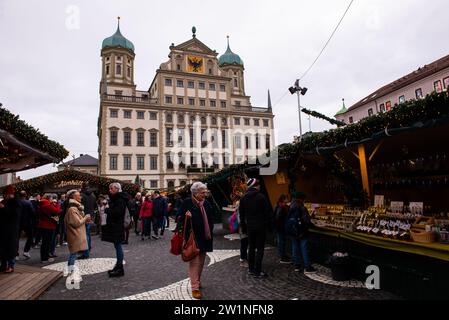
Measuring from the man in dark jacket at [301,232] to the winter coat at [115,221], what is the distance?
3468 mm

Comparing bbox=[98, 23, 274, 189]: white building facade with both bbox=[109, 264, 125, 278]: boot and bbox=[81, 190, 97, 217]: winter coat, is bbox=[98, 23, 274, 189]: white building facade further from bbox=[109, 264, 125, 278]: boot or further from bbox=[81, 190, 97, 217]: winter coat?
bbox=[109, 264, 125, 278]: boot

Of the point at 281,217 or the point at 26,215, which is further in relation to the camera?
the point at 26,215

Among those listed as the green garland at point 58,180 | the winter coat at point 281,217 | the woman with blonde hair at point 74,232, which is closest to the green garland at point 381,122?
the winter coat at point 281,217

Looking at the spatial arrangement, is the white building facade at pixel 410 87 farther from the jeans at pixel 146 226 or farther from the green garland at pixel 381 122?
the jeans at pixel 146 226

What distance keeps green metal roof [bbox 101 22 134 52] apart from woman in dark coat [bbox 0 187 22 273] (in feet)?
160

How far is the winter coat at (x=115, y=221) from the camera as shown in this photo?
5875mm

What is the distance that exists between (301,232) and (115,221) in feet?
12.3

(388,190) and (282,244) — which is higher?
(388,190)

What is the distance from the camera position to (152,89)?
50.2 m

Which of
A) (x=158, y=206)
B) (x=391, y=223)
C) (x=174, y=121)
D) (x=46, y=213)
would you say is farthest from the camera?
(x=174, y=121)

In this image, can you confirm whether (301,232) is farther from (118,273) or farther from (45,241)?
(45,241)

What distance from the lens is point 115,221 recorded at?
5.93 meters

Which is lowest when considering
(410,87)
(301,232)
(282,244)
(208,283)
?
(208,283)

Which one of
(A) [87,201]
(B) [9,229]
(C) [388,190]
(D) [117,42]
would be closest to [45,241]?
(B) [9,229]
